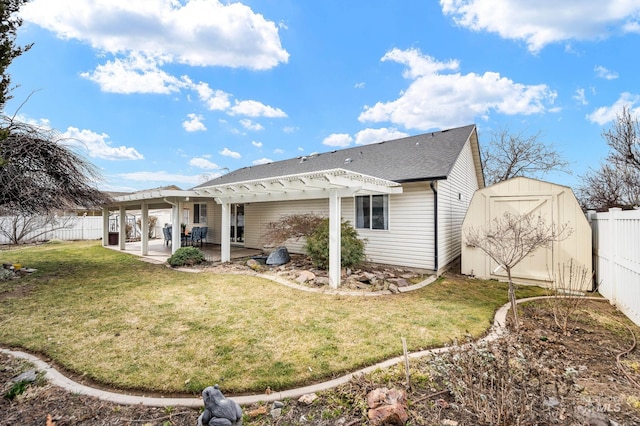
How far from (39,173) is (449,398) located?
10709 millimetres

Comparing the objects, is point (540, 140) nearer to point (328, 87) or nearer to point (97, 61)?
point (328, 87)

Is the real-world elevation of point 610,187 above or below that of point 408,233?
above

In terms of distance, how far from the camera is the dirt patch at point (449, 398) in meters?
2.26

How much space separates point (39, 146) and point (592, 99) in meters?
18.9

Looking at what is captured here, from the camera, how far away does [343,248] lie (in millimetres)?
7688

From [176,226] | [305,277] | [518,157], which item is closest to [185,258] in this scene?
[176,226]

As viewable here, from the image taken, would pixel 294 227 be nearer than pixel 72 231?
Yes

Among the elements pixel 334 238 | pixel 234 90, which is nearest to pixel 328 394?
pixel 334 238

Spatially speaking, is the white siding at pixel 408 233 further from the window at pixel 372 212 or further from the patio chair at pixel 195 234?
the patio chair at pixel 195 234

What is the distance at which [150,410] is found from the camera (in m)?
2.45

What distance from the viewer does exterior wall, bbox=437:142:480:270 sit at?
819 cm

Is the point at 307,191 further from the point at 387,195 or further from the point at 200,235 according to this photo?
the point at 200,235

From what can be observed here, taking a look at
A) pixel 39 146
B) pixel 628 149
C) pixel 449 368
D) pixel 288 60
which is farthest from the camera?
pixel 288 60

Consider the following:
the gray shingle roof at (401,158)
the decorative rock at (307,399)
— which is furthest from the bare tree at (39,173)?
the decorative rock at (307,399)
